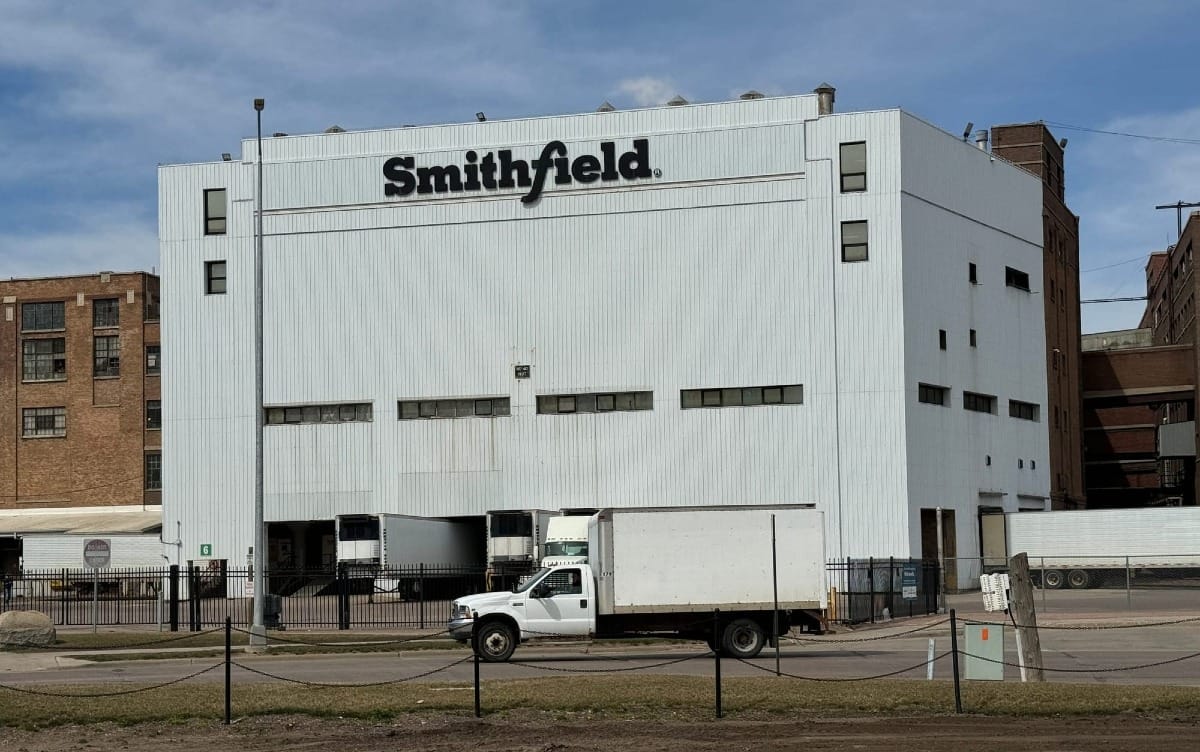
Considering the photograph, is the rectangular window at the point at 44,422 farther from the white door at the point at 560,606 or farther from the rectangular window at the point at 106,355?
the white door at the point at 560,606

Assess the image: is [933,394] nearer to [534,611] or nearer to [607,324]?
[607,324]

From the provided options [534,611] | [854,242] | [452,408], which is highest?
[854,242]

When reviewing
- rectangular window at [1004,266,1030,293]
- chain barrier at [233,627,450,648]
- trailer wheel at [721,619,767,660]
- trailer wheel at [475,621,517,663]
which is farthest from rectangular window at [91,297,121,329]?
trailer wheel at [721,619,767,660]

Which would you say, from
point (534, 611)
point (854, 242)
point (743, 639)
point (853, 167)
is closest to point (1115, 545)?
point (854, 242)

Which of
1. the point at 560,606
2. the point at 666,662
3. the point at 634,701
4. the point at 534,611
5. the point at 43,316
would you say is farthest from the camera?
the point at 43,316

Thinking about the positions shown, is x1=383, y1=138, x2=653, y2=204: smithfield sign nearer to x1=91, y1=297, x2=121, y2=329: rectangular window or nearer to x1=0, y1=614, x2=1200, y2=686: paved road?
x1=91, y1=297, x2=121, y2=329: rectangular window

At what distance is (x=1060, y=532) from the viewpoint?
2579 inches

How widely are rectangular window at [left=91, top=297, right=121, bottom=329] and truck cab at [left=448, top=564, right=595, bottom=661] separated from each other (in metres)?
60.4

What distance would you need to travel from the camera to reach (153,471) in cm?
8456

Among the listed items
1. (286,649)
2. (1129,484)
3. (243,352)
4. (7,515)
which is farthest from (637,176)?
(1129,484)

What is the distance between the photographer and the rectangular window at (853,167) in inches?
2527

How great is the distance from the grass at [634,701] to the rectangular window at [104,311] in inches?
2555

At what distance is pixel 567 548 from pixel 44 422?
46.0 meters

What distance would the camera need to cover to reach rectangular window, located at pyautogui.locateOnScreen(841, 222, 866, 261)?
63.9m
